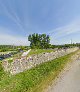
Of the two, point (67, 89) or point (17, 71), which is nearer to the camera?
point (67, 89)

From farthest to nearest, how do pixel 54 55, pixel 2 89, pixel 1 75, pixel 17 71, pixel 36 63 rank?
pixel 54 55, pixel 36 63, pixel 17 71, pixel 1 75, pixel 2 89

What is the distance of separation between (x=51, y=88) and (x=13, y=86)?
3531 mm

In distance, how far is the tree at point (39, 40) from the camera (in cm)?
10571

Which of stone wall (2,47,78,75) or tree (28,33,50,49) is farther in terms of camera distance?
tree (28,33,50,49)

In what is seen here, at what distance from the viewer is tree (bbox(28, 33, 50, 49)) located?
106m

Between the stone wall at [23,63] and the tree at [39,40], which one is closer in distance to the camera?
the stone wall at [23,63]

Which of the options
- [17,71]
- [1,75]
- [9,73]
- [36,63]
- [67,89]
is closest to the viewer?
[67,89]

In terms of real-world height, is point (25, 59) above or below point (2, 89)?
above

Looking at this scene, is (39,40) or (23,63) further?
(39,40)

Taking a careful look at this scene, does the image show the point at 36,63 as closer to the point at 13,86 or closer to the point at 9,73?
the point at 9,73

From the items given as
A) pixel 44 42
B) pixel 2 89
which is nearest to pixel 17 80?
pixel 2 89

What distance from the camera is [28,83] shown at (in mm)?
16125

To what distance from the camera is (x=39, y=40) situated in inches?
4215

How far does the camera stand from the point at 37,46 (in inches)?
4043
